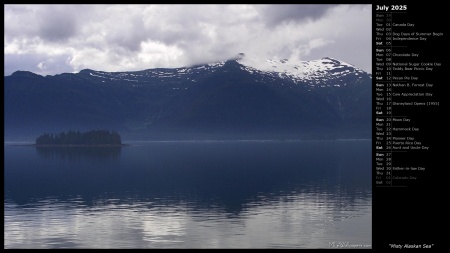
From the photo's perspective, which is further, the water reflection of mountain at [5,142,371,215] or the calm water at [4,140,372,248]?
the water reflection of mountain at [5,142,371,215]

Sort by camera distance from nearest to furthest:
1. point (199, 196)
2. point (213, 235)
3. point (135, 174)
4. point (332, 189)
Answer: point (213, 235) < point (199, 196) < point (332, 189) < point (135, 174)

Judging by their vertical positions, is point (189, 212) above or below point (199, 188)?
below

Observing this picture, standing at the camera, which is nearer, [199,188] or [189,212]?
[189,212]

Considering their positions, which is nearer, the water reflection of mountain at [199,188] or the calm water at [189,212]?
the calm water at [189,212]

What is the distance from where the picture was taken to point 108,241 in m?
67.8
